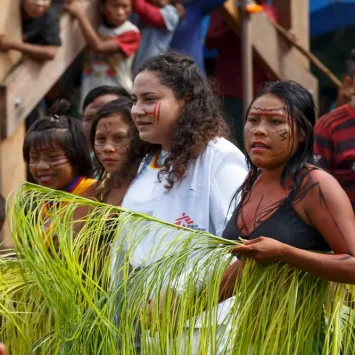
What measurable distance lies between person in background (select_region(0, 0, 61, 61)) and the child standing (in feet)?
0.62

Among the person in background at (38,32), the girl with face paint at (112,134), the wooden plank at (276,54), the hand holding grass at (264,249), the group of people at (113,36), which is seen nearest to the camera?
the hand holding grass at (264,249)

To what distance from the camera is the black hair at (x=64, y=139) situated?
4.68m

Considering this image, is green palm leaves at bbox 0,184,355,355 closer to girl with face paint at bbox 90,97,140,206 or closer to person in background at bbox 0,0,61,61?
girl with face paint at bbox 90,97,140,206

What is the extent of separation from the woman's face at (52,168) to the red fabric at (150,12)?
76.1 inches

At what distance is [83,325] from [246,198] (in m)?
0.66

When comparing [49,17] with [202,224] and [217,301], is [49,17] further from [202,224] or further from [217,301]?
[217,301]

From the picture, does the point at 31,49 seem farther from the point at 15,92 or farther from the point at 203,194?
the point at 203,194

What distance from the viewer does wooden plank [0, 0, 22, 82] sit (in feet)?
18.9

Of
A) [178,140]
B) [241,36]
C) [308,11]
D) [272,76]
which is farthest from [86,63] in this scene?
[178,140]

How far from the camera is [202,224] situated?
11.7ft

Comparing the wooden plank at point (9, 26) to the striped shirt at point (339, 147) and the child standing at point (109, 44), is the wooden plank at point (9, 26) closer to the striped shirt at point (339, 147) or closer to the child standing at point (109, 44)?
the child standing at point (109, 44)

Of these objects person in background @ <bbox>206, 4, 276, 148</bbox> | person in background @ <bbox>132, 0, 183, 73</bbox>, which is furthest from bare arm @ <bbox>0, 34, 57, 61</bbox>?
person in background @ <bbox>206, 4, 276, 148</bbox>

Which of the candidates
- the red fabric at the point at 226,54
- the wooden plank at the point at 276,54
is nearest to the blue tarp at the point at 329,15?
the wooden plank at the point at 276,54

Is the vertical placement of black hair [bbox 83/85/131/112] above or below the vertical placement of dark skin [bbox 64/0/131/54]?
below
